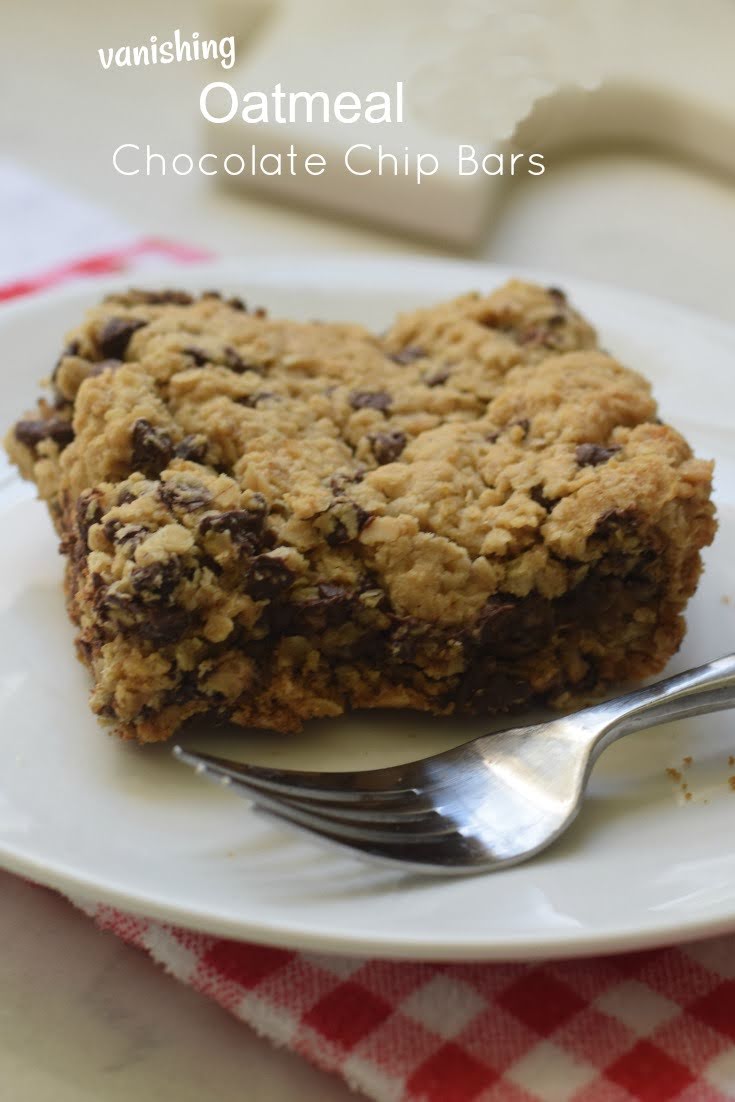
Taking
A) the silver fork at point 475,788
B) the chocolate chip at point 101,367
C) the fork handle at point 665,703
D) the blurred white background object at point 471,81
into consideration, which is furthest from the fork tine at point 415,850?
the blurred white background object at point 471,81

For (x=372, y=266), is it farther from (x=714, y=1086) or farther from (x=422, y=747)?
(x=714, y=1086)

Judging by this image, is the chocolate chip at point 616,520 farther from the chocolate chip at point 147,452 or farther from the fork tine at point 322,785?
the chocolate chip at point 147,452

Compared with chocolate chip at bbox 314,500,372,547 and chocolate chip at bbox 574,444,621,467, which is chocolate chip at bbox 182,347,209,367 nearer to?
chocolate chip at bbox 314,500,372,547

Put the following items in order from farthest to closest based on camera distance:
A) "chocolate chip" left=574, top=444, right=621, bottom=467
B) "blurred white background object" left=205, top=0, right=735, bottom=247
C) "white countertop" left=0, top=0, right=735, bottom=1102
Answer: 1. "blurred white background object" left=205, top=0, right=735, bottom=247
2. "chocolate chip" left=574, top=444, right=621, bottom=467
3. "white countertop" left=0, top=0, right=735, bottom=1102

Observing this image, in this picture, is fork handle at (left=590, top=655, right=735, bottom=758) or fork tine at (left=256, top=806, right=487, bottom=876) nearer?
fork tine at (left=256, top=806, right=487, bottom=876)

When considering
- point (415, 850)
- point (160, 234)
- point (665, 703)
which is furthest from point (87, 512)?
point (160, 234)

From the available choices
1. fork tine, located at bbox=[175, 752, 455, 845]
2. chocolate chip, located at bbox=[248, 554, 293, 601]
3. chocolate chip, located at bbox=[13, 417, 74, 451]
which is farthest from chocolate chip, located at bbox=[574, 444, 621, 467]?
chocolate chip, located at bbox=[13, 417, 74, 451]

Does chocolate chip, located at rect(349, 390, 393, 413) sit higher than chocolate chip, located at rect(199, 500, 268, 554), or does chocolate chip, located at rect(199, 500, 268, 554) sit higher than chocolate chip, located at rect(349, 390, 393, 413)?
chocolate chip, located at rect(349, 390, 393, 413)
